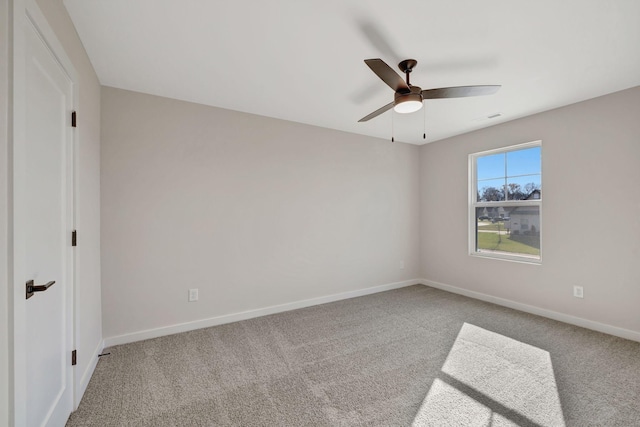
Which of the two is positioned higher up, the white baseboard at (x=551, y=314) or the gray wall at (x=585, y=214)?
the gray wall at (x=585, y=214)

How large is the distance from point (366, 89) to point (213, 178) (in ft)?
6.25

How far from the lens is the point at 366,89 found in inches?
109

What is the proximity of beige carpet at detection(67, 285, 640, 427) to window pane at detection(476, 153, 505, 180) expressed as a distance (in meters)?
1.97

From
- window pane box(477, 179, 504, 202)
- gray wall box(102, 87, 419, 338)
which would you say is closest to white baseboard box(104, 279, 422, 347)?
gray wall box(102, 87, 419, 338)

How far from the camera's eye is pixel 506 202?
3.83m

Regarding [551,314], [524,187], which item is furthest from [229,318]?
[524,187]

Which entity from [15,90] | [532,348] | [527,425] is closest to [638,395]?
[532,348]

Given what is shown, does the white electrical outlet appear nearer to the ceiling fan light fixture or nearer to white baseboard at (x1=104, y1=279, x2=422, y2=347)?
white baseboard at (x1=104, y1=279, x2=422, y2=347)

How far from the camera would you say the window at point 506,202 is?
3551mm

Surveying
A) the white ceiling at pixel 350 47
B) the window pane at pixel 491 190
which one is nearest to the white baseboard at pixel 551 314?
the window pane at pixel 491 190

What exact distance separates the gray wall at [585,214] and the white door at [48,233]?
180 inches

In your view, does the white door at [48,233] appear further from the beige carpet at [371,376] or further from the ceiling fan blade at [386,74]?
the ceiling fan blade at [386,74]

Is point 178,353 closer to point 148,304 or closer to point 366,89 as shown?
point 148,304

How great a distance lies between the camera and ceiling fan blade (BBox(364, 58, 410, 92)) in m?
1.80
